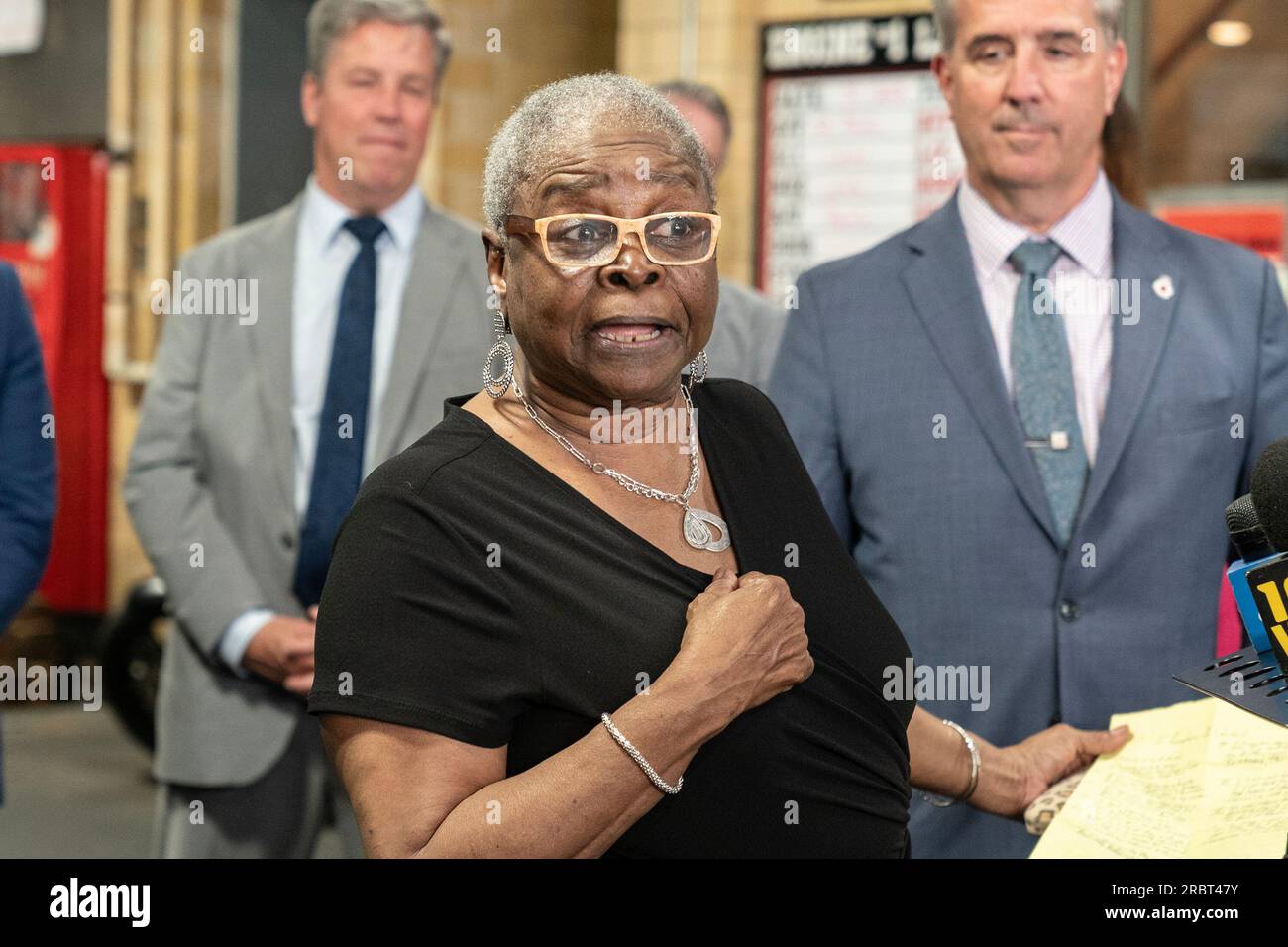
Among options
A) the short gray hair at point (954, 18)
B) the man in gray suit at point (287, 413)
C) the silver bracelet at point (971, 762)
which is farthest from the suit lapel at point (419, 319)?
the silver bracelet at point (971, 762)

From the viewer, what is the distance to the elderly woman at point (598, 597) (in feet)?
5.32

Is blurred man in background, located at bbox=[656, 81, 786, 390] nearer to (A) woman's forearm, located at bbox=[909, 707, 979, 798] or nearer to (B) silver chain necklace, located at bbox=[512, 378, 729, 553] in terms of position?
(A) woman's forearm, located at bbox=[909, 707, 979, 798]

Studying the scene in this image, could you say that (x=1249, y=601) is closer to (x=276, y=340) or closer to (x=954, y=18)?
(x=954, y=18)

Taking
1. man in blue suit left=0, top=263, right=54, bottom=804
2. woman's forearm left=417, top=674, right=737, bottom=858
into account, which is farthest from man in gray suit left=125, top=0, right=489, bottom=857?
woman's forearm left=417, top=674, right=737, bottom=858

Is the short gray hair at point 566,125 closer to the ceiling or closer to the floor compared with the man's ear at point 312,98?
closer to the floor

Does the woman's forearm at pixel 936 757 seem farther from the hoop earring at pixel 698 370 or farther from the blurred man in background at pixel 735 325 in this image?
the blurred man in background at pixel 735 325

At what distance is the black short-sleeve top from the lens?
164 cm

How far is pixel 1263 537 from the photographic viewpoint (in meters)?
1.55

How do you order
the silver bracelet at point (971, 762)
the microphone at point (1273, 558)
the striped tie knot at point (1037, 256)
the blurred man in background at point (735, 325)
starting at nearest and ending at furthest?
the microphone at point (1273, 558) < the silver bracelet at point (971, 762) < the striped tie knot at point (1037, 256) < the blurred man in background at point (735, 325)

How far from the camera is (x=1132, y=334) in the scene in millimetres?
2604

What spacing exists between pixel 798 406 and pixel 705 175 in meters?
0.89

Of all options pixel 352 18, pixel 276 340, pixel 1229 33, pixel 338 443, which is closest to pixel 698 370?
pixel 338 443

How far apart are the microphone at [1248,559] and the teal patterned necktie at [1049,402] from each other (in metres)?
0.97

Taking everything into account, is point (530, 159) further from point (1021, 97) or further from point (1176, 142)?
point (1176, 142)
